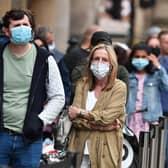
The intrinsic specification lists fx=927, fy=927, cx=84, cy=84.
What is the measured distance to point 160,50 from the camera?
40.3 ft

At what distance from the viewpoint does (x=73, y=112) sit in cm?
855

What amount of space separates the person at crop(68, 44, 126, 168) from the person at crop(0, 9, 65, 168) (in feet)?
2.88

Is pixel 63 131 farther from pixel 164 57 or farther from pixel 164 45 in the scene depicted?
pixel 164 45

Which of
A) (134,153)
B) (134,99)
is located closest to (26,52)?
(134,153)

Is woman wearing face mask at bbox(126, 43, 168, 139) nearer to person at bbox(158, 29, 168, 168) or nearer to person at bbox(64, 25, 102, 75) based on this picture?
person at bbox(158, 29, 168, 168)

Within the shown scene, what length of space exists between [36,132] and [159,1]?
43721 mm

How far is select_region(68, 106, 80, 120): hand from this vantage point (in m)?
8.54

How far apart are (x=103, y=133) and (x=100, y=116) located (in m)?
0.20

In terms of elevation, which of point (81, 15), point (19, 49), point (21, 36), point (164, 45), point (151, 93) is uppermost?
point (21, 36)

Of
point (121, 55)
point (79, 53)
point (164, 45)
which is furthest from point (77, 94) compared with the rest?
point (164, 45)

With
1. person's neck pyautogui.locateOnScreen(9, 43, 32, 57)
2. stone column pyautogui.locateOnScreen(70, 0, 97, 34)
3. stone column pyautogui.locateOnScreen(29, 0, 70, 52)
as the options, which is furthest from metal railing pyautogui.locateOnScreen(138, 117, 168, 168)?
stone column pyautogui.locateOnScreen(70, 0, 97, 34)

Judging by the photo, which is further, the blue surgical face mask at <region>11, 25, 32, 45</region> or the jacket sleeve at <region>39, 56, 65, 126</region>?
the jacket sleeve at <region>39, 56, 65, 126</region>

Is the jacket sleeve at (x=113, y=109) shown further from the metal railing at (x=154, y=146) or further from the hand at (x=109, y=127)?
the metal railing at (x=154, y=146)

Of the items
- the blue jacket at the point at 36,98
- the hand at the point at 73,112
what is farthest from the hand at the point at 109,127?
the blue jacket at the point at 36,98
